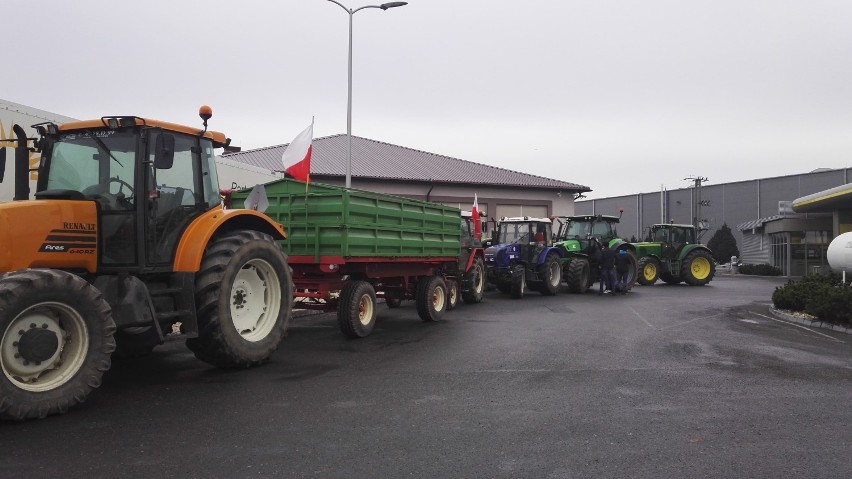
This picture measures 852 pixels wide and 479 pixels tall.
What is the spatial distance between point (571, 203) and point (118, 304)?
34975 mm

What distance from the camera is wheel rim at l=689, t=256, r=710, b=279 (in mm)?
26250

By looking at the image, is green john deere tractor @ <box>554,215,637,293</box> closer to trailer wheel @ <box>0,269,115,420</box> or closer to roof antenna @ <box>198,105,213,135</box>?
roof antenna @ <box>198,105,213,135</box>

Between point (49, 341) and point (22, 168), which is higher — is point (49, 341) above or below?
below

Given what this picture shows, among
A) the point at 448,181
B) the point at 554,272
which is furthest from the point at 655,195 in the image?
the point at 554,272

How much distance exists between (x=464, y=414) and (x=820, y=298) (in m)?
10.7

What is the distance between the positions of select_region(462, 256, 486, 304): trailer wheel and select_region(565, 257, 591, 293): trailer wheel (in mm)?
4834

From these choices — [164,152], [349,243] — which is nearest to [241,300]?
[164,152]

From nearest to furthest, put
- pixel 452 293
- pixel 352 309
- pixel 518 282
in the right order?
1. pixel 352 309
2. pixel 452 293
3. pixel 518 282

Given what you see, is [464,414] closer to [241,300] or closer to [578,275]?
[241,300]

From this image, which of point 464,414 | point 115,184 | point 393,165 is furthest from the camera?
point 393,165

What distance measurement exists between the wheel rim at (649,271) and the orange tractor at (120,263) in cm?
2089

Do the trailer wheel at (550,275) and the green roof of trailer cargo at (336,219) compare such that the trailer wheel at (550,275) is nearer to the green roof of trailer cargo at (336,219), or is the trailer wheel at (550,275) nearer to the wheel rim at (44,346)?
the green roof of trailer cargo at (336,219)

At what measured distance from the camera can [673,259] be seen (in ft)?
85.8

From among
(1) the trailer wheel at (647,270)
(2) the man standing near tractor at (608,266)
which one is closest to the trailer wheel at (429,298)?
(2) the man standing near tractor at (608,266)
